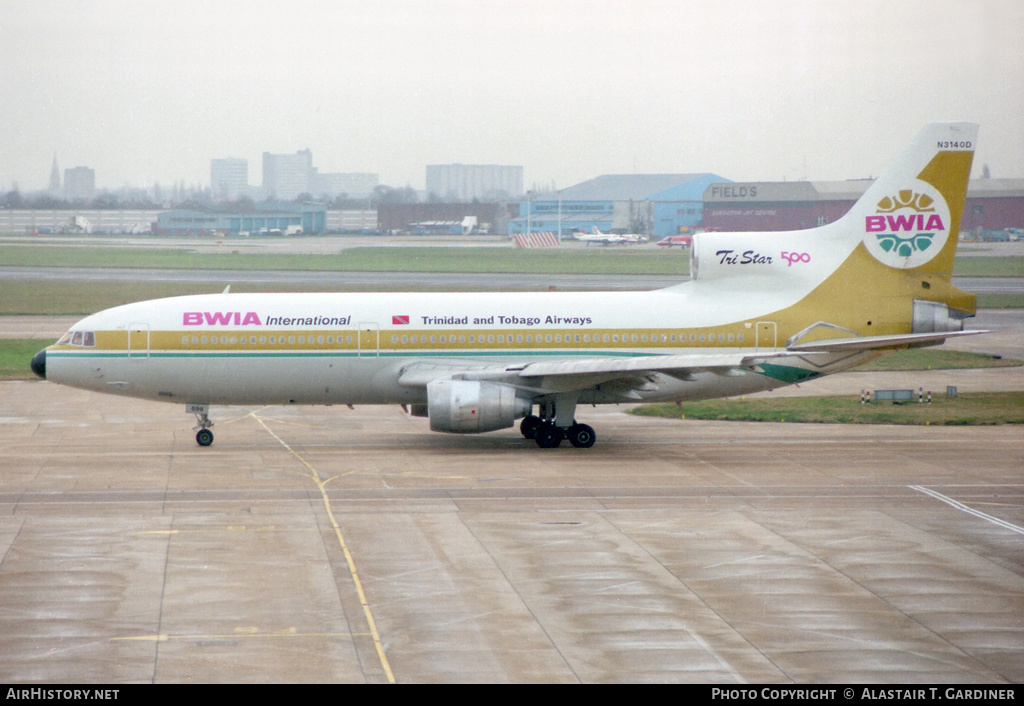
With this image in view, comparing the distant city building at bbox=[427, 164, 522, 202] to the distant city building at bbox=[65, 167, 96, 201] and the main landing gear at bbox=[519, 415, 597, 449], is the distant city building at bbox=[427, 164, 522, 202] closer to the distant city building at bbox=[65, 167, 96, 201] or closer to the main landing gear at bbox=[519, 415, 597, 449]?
the distant city building at bbox=[65, 167, 96, 201]

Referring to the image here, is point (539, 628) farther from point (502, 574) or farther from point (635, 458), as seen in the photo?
point (635, 458)

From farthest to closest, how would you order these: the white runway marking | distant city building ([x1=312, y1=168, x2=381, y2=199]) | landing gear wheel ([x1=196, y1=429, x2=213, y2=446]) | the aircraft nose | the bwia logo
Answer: distant city building ([x1=312, y1=168, x2=381, y2=199]), the bwia logo, landing gear wheel ([x1=196, y1=429, x2=213, y2=446]), the aircraft nose, the white runway marking

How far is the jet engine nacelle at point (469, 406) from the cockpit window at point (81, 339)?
964cm

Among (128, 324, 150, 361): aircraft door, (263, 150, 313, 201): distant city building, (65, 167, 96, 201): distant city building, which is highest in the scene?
(263, 150, 313, 201): distant city building

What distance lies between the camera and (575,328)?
3278cm

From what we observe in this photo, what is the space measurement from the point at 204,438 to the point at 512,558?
15.2 m

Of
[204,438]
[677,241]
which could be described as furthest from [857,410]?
[677,241]

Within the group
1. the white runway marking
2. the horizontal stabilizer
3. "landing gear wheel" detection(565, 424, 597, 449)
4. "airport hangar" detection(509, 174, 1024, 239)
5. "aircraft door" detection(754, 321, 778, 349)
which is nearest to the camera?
the white runway marking

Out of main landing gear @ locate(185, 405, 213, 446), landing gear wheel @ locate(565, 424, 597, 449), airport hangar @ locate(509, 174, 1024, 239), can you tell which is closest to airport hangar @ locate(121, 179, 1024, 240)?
airport hangar @ locate(509, 174, 1024, 239)

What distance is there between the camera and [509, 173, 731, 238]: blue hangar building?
129125 mm

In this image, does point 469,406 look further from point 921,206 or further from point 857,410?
point 857,410

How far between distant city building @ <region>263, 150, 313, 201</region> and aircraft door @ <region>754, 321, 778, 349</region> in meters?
144

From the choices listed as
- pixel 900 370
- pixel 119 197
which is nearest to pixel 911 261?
pixel 900 370

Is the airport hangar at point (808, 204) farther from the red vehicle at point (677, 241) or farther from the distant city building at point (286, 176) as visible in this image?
the distant city building at point (286, 176)
